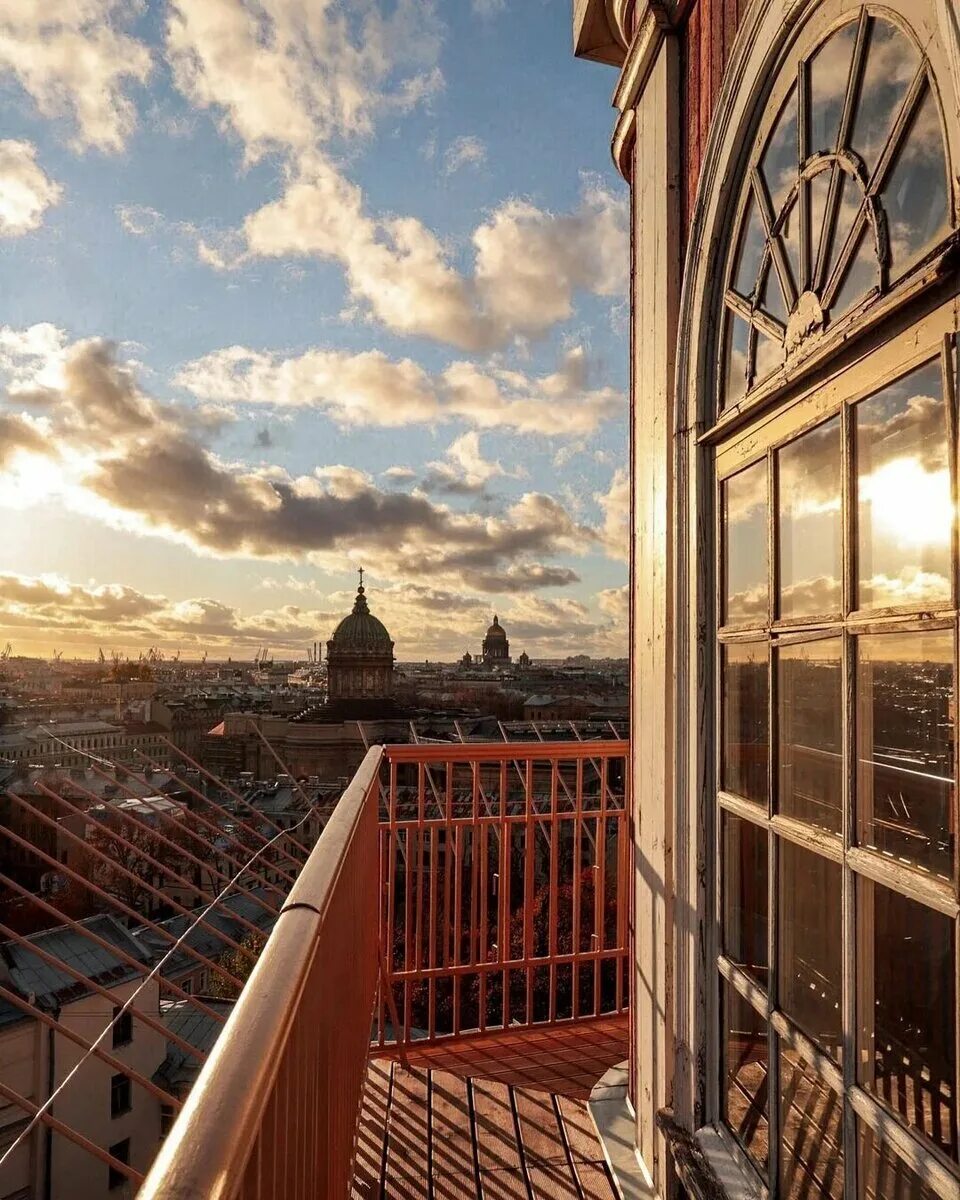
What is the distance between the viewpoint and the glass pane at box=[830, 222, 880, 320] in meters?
1.20

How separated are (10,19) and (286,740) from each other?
781 inches

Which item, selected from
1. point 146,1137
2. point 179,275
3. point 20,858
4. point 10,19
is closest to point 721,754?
point 20,858

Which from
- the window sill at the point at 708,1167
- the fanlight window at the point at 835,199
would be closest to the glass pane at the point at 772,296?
the fanlight window at the point at 835,199

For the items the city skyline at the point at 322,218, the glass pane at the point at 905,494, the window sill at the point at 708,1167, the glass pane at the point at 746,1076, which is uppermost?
the city skyline at the point at 322,218

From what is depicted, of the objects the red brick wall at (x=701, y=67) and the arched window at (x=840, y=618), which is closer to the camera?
the arched window at (x=840, y=618)

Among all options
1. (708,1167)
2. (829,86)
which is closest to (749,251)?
(829,86)

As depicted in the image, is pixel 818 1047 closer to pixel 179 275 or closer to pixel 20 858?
pixel 20 858

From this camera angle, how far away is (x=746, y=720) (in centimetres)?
164

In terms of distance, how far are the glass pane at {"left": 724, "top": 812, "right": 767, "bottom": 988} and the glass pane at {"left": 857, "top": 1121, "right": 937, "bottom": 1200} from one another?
347 mm

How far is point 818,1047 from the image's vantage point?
1.29 meters

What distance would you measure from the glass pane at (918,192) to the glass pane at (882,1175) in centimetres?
121

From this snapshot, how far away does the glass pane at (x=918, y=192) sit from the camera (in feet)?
3.43

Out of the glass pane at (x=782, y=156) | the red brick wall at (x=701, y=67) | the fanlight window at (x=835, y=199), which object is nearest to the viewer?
the fanlight window at (x=835, y=199)

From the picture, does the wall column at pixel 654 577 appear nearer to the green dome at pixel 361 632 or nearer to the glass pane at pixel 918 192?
the glass pane at pixel 918 192
